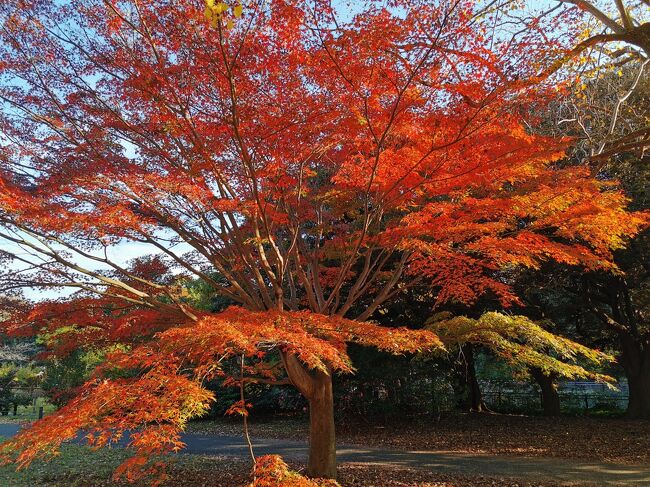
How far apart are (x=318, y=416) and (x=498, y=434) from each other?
23.2 feet

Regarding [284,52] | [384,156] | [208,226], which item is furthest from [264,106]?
[208,226]

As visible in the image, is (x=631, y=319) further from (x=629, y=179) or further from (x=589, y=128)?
(x=589, y=128)

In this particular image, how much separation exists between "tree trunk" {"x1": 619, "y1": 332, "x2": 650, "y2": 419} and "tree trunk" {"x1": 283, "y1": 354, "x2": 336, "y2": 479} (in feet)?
37.0

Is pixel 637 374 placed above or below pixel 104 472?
above

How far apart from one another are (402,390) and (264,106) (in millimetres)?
10774

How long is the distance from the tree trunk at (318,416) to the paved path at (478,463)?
2080mm

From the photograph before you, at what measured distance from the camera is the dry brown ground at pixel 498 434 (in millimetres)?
10375

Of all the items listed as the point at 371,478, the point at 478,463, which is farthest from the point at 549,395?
the point at 371,478

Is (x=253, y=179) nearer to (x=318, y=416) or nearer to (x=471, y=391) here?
(x=318, y=416)

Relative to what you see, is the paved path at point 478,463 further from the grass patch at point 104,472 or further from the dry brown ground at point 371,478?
the grass patch at point 104,472

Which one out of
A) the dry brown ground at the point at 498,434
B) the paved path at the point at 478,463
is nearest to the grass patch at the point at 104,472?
the paved path at the point at 478,463

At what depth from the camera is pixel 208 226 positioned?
8086 millimetres

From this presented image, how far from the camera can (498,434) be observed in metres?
12.7

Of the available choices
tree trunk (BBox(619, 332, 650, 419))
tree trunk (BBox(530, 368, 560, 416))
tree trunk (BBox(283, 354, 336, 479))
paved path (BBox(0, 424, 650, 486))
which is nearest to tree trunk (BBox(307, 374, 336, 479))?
tree trunk (BBox(283, 354, 336, 479))
